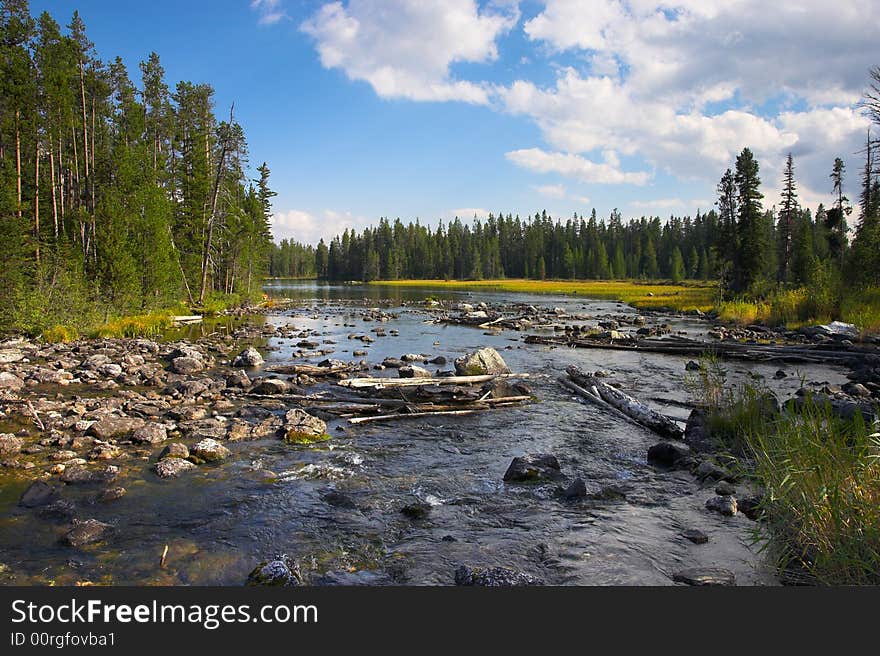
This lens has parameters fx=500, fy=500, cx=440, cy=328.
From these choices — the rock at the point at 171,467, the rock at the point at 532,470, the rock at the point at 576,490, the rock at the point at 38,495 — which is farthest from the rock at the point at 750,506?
the rock at the point at 38,495

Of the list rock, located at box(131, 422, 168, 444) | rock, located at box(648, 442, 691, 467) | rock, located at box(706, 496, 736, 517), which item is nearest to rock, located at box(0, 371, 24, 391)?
rock, located at box(131, 422, 168, 444)

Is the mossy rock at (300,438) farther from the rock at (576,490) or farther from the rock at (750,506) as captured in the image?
the rock at (750,506)

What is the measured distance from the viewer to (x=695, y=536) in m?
6.84

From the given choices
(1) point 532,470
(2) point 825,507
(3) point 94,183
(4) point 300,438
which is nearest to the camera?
(2) point 825,507

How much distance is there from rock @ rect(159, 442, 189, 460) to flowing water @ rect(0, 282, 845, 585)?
32.7 inches

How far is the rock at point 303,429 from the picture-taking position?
11117 mm

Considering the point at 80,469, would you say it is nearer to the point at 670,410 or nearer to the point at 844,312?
the point at 670,410

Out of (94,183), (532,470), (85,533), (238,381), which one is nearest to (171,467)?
(85,533)

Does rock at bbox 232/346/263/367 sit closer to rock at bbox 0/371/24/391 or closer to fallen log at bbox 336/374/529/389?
fallen log at bbox 336/374/529/389

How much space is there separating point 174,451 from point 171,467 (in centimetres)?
72

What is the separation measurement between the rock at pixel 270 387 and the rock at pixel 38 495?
7201mm

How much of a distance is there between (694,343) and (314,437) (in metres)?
20.6

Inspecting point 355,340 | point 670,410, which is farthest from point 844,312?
point 355,340

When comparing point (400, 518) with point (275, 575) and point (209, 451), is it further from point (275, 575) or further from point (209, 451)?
point (209, 451)
